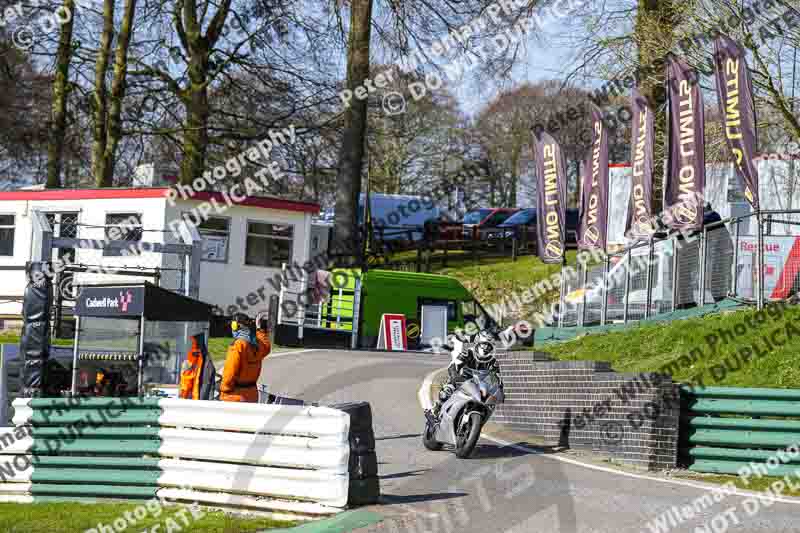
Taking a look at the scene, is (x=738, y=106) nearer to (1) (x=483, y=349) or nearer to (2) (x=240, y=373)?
(1) (x=483, y=349)

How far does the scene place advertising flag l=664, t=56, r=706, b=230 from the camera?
646 inches

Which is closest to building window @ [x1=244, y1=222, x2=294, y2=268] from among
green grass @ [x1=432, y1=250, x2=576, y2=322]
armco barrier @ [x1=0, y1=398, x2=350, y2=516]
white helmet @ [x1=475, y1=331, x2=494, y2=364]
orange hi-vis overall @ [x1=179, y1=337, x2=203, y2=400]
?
green grass @ [x1=432, y1=250, x2=576, y2=322]

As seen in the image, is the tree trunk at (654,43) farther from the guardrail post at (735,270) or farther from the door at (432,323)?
the door at (432,323)

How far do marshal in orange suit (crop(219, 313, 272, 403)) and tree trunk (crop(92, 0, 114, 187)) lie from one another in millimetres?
19554

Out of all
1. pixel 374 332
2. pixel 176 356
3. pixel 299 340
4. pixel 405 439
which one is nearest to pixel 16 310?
pixel 299 340

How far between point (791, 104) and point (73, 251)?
18.4m

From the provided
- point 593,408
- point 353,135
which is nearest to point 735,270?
point 593,408

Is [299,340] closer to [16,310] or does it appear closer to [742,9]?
[16,310]

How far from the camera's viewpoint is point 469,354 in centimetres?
1219

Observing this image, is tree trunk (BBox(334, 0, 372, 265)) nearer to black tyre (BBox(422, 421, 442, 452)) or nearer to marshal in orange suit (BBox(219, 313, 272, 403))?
black tyre (BBox(422, 421, 442, 452))

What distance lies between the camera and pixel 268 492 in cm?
901

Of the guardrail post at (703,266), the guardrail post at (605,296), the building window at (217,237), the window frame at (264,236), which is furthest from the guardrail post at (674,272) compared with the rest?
the building window at (217,237)

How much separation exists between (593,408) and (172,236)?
1658 cm

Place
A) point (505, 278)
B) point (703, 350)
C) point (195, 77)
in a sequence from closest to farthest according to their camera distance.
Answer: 1. point (703, 350)
2. point (195, 77)
3. point (505, 278)
